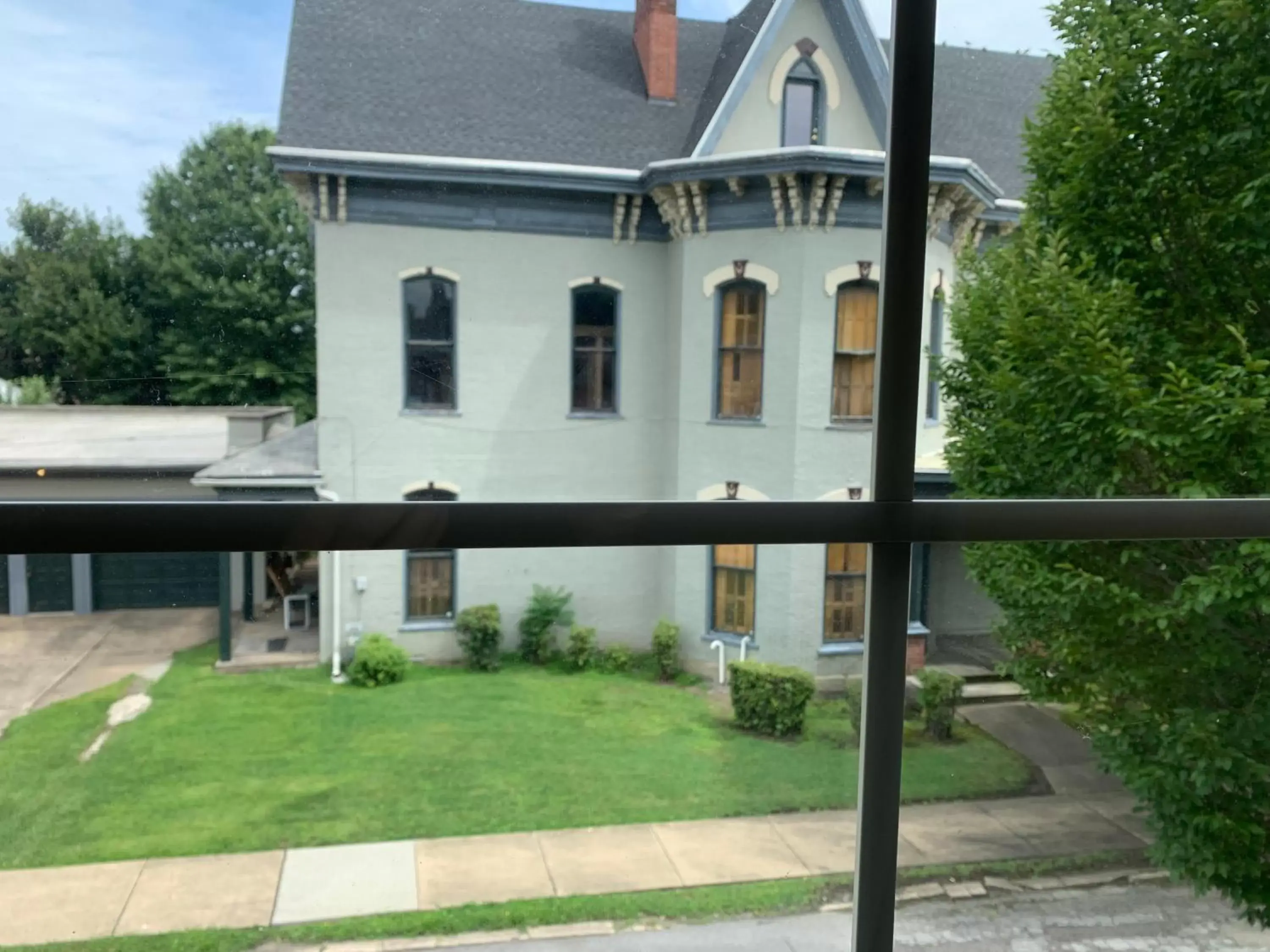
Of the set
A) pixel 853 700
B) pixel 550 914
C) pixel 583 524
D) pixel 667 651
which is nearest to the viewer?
pixel 583 524

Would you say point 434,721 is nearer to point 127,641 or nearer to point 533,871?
point 533,871

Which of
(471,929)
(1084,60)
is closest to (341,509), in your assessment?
(471,929)

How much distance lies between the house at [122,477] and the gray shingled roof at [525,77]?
0.58 m

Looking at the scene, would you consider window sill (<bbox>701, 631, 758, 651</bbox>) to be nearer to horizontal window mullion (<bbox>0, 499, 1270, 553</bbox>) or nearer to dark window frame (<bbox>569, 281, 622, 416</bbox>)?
dark window frame (<bbox>569, 281, 622, 416</bbox>)

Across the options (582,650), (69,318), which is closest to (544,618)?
(582,650)

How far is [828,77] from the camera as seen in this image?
4.41 feet

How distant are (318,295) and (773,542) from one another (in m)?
0.60

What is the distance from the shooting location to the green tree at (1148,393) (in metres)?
1.12

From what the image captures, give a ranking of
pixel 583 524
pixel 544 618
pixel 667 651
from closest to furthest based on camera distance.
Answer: pixel 583 524 → pixel 544 618 → pixel 667 651

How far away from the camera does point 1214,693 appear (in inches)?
45.4

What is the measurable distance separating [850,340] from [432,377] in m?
0.62

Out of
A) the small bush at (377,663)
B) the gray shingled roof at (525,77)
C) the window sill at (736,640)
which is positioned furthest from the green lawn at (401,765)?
the gray shingled roof at (525,77)

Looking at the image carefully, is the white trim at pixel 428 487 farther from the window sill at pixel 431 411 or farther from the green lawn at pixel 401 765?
the green lawn at pixel 401 765

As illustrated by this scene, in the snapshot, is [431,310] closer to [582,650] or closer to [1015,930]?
[582,650]
